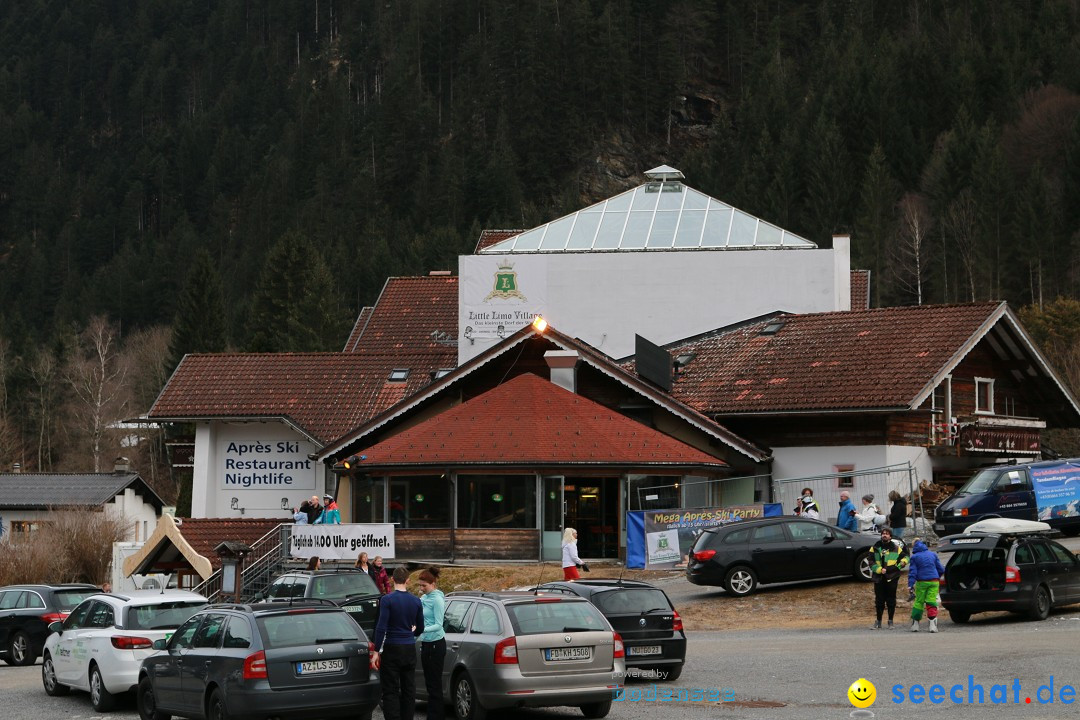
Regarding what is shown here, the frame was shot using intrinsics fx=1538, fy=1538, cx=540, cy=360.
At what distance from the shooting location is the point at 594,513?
124 feet

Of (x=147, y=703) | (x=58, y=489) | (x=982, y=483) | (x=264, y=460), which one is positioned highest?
(x=264, y=460)

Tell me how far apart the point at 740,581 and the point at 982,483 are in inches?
286

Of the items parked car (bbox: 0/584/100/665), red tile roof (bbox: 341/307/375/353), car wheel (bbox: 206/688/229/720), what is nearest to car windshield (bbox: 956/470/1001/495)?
parked car (bbox: 0/584/100/665)

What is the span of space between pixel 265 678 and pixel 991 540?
1303 cm

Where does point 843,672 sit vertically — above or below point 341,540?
below

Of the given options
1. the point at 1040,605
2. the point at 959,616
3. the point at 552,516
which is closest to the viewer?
the point at 1040,605

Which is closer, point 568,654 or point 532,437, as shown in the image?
point 568,654

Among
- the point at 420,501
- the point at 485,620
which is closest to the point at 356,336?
the point at 420,501

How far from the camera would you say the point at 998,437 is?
1649 inches

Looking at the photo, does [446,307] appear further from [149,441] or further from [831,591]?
[149,441]

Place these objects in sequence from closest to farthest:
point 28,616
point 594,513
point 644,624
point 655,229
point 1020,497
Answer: point 644,624, point 28,616, point 1020,497, point 594,513, point 655,229

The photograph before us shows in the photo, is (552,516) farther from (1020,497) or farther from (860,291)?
(860,291)

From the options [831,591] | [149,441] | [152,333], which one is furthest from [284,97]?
[831,591]

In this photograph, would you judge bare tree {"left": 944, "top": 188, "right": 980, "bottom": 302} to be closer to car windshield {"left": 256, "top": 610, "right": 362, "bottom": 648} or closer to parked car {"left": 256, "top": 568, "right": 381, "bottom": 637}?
parked car {"left": 256, "top": 568, "right": 381, "bottom": 637}
